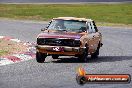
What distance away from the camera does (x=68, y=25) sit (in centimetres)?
1938

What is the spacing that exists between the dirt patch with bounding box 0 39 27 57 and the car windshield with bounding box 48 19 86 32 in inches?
86.0

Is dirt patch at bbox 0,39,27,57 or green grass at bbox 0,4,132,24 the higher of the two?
dirt patch at bbox 0,39,27,57

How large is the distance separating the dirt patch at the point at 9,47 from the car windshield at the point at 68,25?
2.19 m

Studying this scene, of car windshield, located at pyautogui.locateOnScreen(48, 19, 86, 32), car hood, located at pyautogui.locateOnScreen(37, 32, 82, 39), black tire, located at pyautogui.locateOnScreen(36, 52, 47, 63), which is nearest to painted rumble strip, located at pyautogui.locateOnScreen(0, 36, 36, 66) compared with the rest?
black tire, located at pyautogui.locateOnScreen(36, 52, 47, 63)

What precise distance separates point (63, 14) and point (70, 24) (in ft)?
121

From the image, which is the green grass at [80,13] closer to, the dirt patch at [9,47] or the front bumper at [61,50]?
A: the dirt patch at [9,47]

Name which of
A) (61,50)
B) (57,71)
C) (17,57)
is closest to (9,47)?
(17,57)

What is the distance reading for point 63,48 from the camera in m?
18.0

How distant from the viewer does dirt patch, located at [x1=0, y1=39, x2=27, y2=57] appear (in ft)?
69.4

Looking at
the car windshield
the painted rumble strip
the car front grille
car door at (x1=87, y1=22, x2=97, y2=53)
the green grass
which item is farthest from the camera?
the green grass

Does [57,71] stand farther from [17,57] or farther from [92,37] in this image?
[92,37]

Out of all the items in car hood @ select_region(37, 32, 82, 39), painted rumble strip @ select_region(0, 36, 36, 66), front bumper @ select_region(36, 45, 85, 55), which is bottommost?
painted rumble strip @ select_region(0, 36, 36, 66)

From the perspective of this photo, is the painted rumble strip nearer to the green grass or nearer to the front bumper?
the front bumper

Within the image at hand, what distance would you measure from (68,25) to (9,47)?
186 inches
